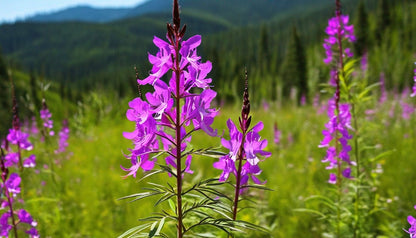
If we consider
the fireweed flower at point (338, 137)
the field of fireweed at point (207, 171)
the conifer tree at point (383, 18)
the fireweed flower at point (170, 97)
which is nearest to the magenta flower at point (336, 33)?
the field of fireweed at point (207, 171)

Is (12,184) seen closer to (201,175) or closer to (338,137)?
(201,175)

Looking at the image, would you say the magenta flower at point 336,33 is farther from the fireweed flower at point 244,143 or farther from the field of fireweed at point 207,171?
the fireweed flower at point 244,143

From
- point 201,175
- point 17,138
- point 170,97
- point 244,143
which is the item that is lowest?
point 201,175

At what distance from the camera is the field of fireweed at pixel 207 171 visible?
1.23 metres

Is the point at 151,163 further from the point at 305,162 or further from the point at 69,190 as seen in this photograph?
the point at 305,162

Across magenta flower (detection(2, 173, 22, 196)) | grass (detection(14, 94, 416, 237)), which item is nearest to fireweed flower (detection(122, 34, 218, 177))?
magenta flower (detection(2, 173, 22, 196))

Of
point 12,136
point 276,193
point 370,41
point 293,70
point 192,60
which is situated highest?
point 370,41

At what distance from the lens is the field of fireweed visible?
4.05 feet

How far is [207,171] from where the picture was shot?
5.05 metres

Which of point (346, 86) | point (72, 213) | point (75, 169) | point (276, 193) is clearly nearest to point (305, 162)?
point (276, 193)

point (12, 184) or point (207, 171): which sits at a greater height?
point (12, 184)

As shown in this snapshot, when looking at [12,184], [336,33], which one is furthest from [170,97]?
[336,33]

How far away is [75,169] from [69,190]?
93 cm

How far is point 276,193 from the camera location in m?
4.07
